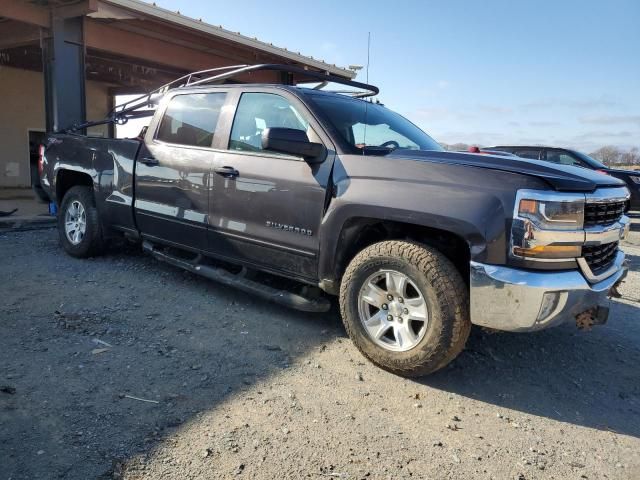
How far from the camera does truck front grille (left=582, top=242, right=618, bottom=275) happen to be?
3.13 meters

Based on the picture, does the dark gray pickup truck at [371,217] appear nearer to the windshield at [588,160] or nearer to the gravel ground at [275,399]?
the gravel ground at [275,399]

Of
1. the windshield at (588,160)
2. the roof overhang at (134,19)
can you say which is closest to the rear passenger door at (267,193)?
the roof overhang at (134,19)

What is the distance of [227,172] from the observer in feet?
13.6

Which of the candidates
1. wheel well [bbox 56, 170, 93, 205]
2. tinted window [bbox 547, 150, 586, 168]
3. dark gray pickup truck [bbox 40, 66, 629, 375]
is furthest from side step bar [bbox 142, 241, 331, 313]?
tinted window [bbox 547, 150, 586, 168]

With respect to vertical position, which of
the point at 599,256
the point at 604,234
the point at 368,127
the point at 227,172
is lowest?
the point at 599,256

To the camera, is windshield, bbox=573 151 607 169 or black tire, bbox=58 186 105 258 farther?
windshield, bbox=573 151 607 169

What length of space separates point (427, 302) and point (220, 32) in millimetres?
9280

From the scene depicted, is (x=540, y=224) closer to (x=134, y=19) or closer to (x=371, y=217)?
(x=371, y=217)

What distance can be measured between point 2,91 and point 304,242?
14571 millimetres

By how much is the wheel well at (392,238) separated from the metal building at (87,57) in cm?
714

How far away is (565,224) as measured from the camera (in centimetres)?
292

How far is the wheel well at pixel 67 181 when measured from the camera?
19.7 ft

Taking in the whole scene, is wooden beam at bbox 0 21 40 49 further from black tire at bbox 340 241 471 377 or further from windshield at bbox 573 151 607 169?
windshield at bbox 573 151 607 169

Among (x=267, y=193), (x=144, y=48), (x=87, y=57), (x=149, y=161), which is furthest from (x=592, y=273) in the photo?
(x=87, y=57)
